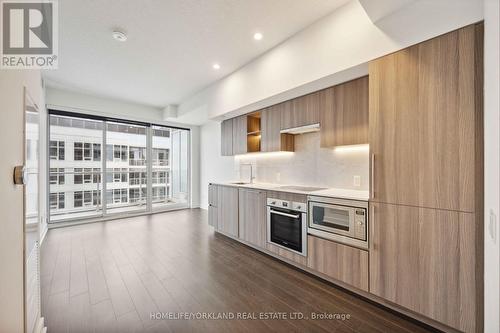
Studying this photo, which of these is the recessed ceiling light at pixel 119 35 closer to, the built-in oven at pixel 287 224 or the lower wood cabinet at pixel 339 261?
the built-in oven at pixel 287 224

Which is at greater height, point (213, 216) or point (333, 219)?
point (333, 219)

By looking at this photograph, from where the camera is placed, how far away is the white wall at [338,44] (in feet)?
5.36

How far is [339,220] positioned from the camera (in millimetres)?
2314

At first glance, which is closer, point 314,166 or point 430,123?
point 430,123

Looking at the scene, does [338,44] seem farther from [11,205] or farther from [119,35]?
[11,205]

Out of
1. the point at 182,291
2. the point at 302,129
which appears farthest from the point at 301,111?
the point at 182,291

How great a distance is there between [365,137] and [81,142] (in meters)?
6.08

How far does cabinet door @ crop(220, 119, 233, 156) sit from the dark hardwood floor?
1.89 metres

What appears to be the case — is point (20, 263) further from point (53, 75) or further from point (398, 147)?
point (53, 75)

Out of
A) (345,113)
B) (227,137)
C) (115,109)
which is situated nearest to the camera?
(345,113)

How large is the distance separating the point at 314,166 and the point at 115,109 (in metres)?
5.06

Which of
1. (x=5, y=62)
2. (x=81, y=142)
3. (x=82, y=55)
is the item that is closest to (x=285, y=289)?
(x=5, y=62)

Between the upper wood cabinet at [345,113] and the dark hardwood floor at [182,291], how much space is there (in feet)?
5.70

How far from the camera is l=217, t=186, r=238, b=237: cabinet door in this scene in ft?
12.2
